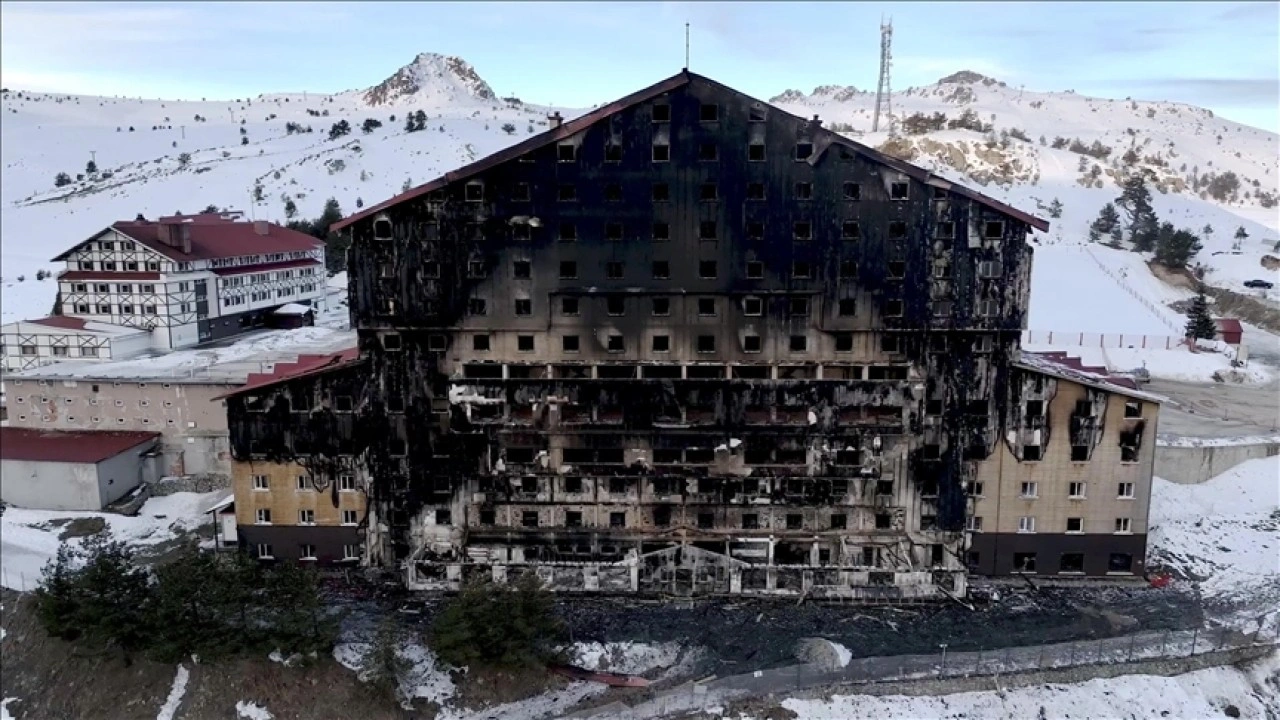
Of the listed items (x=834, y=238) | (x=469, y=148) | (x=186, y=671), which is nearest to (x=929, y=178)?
(x=834, y=238)

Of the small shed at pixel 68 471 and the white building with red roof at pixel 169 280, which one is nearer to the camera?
the small shed at pixel 68 471

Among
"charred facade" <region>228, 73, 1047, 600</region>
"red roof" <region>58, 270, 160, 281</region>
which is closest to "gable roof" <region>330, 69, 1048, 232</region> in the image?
"charred facade" <region>228, 73, 1047, 600</region>

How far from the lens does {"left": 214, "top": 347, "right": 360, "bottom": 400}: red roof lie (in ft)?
102

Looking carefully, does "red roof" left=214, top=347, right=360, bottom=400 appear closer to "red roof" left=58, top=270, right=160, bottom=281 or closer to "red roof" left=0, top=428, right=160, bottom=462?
"red roof" left=0, top=428, right=160, bottom=462

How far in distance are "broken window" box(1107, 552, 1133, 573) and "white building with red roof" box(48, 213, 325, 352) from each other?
184 ft

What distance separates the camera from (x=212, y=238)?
6488 centimetres

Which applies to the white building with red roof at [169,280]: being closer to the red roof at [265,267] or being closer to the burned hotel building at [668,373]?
the red roof at [265,267]

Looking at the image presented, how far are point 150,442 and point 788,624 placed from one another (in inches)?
1250

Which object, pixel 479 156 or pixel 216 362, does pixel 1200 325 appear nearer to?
pixel 216 362

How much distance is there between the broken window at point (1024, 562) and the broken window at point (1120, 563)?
2748mm

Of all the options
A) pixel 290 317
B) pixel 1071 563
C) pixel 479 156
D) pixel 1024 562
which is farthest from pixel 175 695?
pixel 479 156

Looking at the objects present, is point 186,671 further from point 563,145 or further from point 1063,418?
point 1063,418

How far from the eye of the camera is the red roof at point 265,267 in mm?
63969

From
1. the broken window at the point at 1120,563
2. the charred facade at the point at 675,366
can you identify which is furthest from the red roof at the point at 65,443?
the broken window at the point at 1120,563
